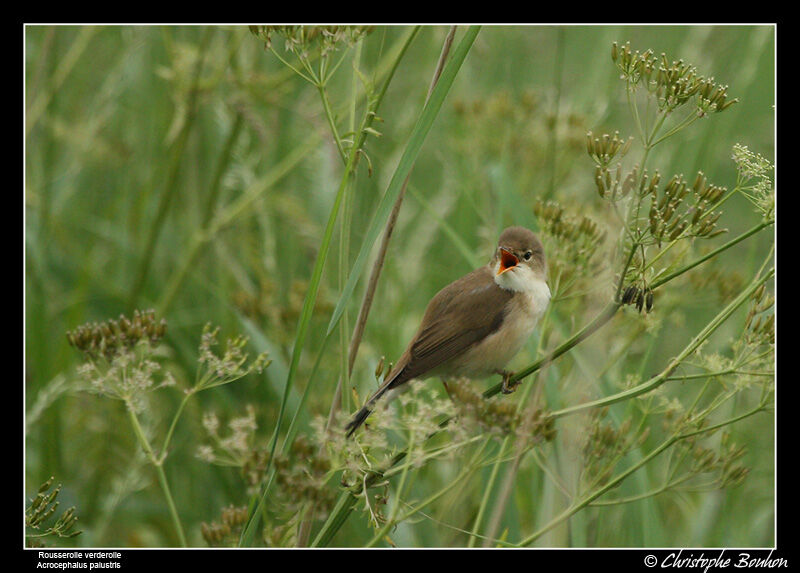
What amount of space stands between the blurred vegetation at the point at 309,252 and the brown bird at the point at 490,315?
0.17 metres

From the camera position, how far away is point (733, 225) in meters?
6.18

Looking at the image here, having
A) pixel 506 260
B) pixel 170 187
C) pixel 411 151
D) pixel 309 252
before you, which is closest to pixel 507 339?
pixel 506 260

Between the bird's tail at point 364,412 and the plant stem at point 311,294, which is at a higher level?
the plant stem at point 311,294

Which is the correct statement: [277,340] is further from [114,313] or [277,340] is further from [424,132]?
[424,132]

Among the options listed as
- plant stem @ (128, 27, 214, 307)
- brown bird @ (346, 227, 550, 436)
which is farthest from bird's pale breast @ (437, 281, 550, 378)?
plant stem @ (128, 27, 214, 307)

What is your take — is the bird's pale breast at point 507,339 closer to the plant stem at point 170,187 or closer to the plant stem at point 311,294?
the plant stem at point 311,294

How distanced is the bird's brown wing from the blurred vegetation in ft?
0.74

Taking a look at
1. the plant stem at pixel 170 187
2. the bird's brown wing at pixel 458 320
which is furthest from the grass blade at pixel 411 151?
the plant stem at pixel 170 187

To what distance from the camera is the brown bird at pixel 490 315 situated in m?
3.69

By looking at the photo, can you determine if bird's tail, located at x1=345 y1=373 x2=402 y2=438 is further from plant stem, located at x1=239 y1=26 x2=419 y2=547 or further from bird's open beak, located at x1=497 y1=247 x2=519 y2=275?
bird's open beak, located at x1=497 y1=247 x2=519 y2=275

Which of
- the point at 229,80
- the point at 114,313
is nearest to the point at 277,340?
the point at 114,313
